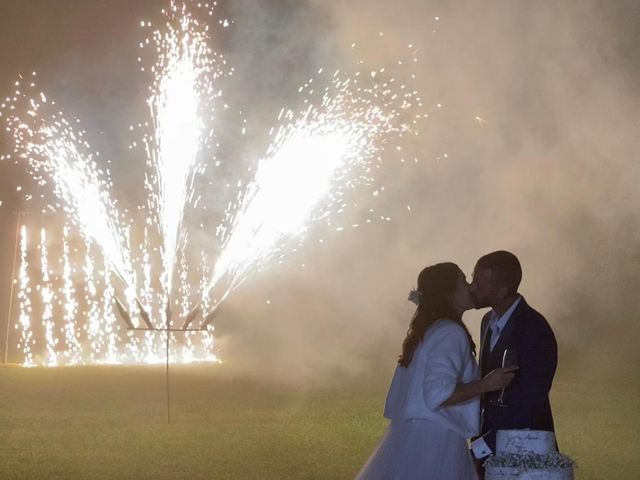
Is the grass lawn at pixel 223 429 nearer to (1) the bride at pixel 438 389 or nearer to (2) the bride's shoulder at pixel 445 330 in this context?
(1) the bride at pixel 438 389

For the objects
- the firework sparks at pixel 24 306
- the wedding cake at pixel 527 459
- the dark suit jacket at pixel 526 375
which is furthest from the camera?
the firework sparks at pixel 24 306

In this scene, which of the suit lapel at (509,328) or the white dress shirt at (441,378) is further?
the suit lapel at (509,328)

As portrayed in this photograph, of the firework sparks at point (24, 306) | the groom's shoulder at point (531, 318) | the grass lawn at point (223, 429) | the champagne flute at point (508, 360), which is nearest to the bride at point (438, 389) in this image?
the champagne flute at point (508, 360)

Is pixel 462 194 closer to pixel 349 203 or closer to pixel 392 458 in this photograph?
pixel 349 203

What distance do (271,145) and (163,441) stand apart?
590cm

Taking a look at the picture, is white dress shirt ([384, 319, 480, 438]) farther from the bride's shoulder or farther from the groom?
the groom

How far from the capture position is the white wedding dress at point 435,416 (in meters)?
5.18

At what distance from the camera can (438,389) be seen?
514 centimetres

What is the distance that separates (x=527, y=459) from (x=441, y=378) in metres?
0.67

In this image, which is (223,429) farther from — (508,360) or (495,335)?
(508,360)

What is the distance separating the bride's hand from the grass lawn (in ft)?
20.2

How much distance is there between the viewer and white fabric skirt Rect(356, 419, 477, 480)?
207 inches

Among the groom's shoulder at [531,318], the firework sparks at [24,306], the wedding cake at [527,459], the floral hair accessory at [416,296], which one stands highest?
the firework sparks at [24,306]

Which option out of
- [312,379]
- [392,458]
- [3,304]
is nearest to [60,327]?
[3,304]
